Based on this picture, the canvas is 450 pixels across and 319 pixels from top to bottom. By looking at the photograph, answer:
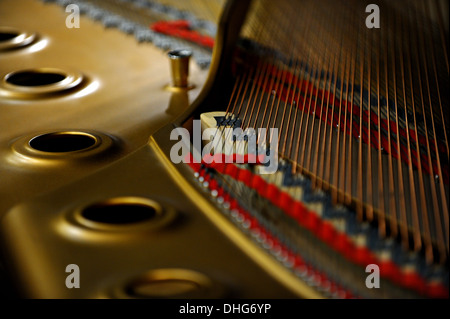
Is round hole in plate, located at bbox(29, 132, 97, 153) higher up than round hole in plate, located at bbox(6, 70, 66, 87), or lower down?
lower down

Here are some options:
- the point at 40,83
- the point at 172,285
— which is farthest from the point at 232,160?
the point at 40,83

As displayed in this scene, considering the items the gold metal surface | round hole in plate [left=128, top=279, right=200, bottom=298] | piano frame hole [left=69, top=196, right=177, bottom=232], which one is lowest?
round hole in plate [left=128, top=279, right=200, bottom=298]

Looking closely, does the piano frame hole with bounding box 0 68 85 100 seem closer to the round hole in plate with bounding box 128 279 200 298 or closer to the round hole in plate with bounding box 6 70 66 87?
the round hole in plate with bounding box 6 70 66 87

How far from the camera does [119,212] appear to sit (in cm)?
133

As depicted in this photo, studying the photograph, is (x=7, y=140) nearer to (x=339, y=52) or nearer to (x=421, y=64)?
(x=339, y=52)

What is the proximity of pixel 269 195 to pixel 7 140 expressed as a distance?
87cm

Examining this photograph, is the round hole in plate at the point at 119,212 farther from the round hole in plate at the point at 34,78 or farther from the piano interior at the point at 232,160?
the round hole in plate at the point at 34,78

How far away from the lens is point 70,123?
178 centimetres

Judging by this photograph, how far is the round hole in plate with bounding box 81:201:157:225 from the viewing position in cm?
128

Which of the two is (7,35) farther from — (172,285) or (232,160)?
(172,285)

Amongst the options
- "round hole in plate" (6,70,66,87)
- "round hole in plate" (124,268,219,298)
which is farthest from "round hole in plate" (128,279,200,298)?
"round hole in plate" (6,70,66,87)

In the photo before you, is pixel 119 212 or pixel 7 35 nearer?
pixel 119 212

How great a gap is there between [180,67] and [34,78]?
2.11ft
